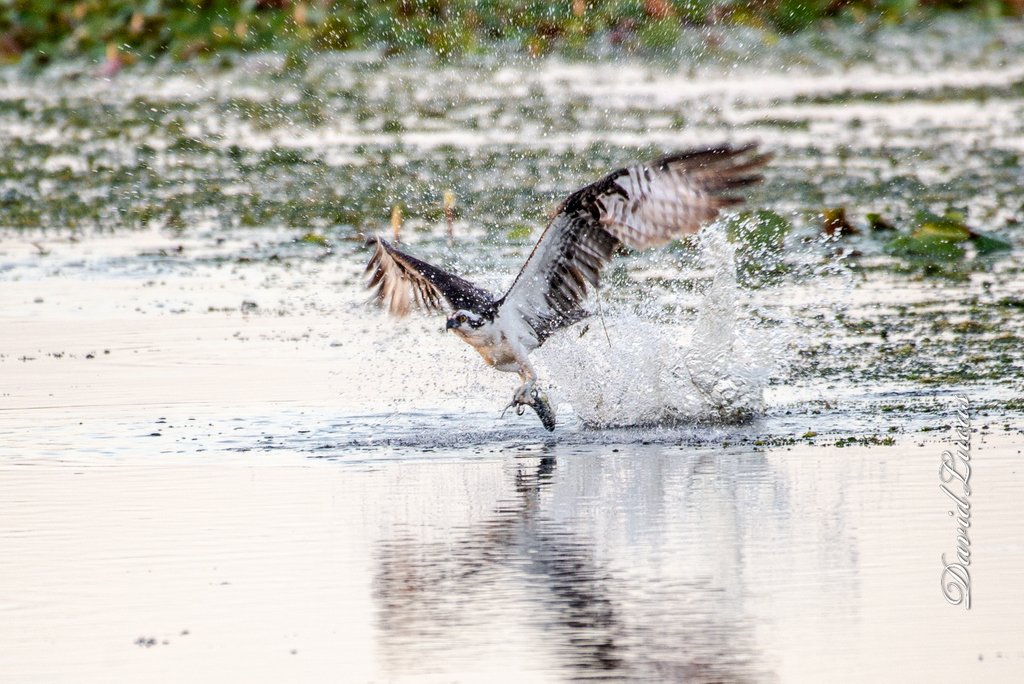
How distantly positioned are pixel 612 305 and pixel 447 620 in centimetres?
558

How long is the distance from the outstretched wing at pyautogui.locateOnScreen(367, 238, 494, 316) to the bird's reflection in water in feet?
9.09

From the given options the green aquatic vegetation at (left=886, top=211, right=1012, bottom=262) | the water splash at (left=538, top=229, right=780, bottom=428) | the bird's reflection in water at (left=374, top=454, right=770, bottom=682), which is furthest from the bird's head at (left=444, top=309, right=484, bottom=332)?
the green aquatic vegetation at (left=886, top=211, right=1012, bottom=262)

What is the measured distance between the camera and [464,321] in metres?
9.70

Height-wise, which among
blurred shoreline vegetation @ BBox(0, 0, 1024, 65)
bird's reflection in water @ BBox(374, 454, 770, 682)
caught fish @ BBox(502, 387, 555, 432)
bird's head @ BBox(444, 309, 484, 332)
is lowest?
bird's reflection in water @ BBox(374, 454, 770, 682)

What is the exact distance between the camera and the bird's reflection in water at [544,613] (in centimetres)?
588

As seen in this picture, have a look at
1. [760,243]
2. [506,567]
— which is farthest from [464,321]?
[760,243]

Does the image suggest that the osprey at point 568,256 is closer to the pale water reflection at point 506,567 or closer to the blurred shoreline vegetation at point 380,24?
the pale water reflection at point 506,567

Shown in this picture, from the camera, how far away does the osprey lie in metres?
8.71

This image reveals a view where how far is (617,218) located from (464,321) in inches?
41.5

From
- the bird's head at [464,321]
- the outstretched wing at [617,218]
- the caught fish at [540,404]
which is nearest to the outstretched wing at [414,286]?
the bird's head at [464,321]

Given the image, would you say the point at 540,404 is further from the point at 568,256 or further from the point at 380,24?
the point at 380,24

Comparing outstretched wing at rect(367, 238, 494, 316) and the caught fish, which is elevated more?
outstretched wing at rect(367, 238, 494, 316)

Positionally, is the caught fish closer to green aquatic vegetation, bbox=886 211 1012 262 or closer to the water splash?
the water splash

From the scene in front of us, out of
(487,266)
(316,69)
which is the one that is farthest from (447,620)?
(316,69)
